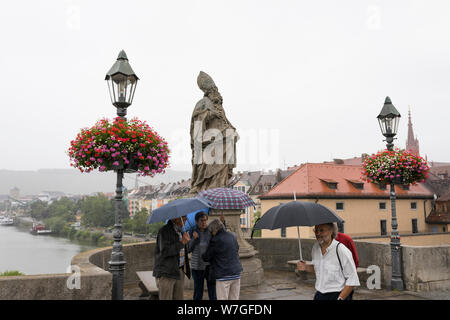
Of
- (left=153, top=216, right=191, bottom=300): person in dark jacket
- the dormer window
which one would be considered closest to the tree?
the dormer window

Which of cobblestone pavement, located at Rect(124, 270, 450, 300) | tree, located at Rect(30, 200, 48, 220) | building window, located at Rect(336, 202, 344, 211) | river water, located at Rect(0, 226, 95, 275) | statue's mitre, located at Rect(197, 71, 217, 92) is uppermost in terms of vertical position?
statue's mitre, located at Rect(197, 71, 217, 92)

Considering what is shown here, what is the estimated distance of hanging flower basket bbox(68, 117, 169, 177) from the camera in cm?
578

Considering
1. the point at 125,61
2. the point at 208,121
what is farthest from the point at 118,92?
the point at 208,121

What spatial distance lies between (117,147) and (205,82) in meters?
3.89

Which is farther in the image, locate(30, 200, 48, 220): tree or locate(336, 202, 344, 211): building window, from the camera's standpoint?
locate(30, 200, 48, 220): tree

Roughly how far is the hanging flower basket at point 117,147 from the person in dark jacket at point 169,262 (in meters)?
1.51

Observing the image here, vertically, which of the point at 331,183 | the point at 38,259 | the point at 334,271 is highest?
the point at 331,183

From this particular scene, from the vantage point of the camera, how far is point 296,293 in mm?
7574

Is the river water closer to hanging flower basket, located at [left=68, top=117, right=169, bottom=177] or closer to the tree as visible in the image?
hanging flower basket, located at [left=68, top=117, right=169, bottom=177]

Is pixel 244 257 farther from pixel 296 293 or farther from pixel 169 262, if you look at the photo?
pixel 169 262

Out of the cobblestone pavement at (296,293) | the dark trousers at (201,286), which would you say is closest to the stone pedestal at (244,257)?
the cobblestone pavement at (296,293)

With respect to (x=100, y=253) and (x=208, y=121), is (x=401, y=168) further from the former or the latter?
(x=100, y=253)

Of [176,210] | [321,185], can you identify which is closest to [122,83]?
[176,210]

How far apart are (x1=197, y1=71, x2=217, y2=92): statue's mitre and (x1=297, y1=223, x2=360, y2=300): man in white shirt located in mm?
5998
